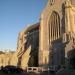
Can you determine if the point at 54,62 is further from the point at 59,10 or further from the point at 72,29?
the point at 59,10

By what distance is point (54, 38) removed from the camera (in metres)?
60.0

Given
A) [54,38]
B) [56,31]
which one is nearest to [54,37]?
Answer: [54,38]

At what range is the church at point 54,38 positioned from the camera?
52594mm

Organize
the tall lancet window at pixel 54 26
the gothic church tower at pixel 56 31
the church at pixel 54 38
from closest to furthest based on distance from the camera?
1. the church at pixel 54 38
2. the gothic church tower at pixel 56 31
3. the tall lancet window at pixel 54 26

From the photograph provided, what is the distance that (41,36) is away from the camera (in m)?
63.7

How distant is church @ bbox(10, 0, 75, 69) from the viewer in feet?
173

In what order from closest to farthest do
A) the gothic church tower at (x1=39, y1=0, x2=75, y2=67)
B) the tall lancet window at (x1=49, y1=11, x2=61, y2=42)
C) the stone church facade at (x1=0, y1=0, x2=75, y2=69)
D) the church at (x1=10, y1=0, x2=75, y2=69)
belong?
the church at (x1=10, y1=0, x2=75, y2=69)
the stone church facade at (x1=0, y1=0, x2=75, y2=69)
the gothic church tower at (x1=39, y1=0, x2=75, y2=67)
the tall lancet window at (x1=49, y1=11, x2=61, y2=42)

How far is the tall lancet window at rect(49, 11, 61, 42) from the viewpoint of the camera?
59344mm

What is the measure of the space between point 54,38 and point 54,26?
3761mm

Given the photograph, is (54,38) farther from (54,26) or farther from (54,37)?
(54,26)

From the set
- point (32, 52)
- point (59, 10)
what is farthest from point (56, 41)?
point (32, 52)

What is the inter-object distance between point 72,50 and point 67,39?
4.55 metres

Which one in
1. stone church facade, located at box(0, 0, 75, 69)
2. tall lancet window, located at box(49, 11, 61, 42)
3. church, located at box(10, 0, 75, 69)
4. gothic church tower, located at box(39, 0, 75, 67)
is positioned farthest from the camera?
tall lancet window, located at box(49, 11, 61, 42)

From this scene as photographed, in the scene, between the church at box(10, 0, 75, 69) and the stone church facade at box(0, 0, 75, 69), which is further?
the stone church facade at box(0, 0, 75, 69)
